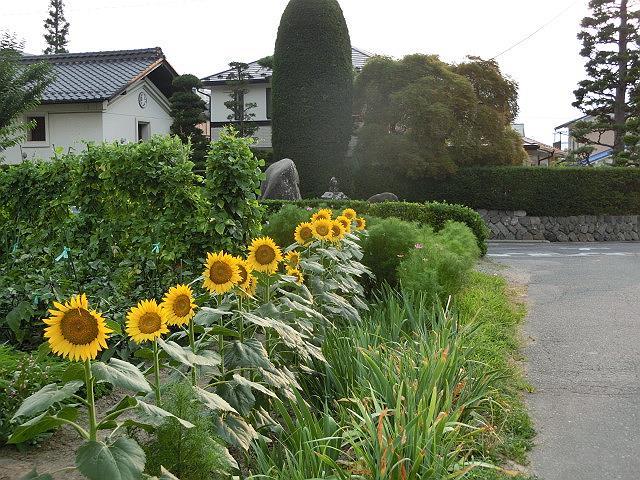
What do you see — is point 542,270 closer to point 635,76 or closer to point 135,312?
point 135,312

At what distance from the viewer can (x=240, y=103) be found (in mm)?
28297

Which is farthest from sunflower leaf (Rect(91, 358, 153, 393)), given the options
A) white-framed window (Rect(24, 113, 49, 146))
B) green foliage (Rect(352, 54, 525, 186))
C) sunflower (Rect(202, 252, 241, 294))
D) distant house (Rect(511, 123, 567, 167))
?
distant house (Rect(511, 123, 567, 167))

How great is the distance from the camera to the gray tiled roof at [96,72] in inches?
958

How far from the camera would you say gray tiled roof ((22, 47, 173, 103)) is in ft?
79.8

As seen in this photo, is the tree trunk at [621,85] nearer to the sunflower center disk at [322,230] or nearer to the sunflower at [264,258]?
the sunflower center disk at [322,230]

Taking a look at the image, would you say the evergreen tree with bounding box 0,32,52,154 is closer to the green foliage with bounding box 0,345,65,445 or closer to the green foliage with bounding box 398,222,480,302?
the green foliage with bounding box 398,222,480,302

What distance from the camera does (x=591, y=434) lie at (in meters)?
4.05

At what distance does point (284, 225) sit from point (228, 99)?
76.9 feet

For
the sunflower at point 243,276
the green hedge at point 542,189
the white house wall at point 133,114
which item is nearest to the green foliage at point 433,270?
the sunflower at point 243,276

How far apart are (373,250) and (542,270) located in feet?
18.3

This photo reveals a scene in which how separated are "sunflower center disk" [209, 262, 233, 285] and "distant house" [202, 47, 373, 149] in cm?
2690

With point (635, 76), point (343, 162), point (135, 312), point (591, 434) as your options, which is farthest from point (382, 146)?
point (135, 312)

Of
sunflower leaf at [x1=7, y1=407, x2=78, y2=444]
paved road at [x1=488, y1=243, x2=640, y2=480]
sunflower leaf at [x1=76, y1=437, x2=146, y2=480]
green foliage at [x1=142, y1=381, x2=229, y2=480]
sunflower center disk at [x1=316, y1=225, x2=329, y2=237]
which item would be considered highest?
sunflower center disk at [x1=316, y1=225, x2=329, y2=237]

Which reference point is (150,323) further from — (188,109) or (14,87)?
(188,109)
